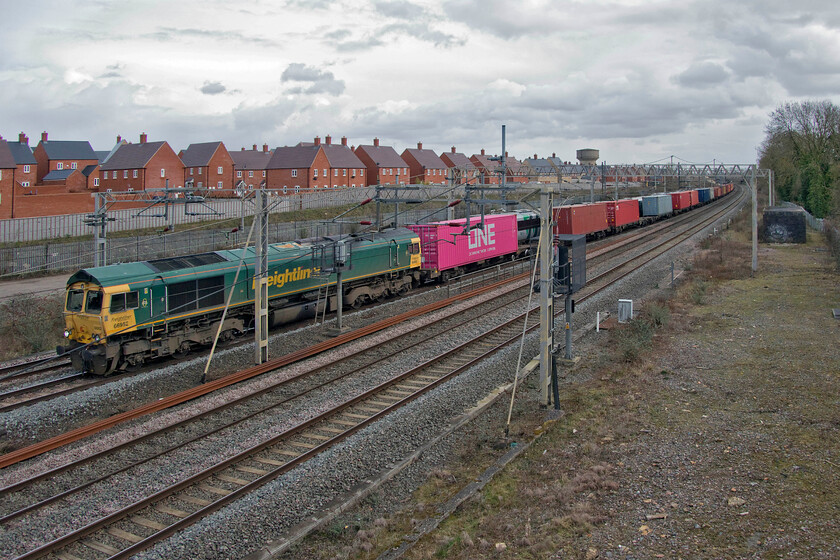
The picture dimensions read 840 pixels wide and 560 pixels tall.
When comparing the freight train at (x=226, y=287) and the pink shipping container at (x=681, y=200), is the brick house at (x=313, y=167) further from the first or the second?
the freight train at (x=226, y=287)

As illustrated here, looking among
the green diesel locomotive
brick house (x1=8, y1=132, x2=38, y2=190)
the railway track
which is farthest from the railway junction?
brick house (x1=8, y1=132, x2=38, y2=190)

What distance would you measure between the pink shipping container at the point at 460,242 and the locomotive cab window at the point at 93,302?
15328mm

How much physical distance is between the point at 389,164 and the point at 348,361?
7308cm

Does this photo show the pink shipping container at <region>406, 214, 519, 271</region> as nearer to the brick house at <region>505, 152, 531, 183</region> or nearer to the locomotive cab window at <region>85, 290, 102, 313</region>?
the brick house at <region>505, 152, 531, 183</region>

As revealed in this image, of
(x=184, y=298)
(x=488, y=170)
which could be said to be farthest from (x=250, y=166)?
(x=184, y=298)

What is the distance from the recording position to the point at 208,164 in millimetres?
73438

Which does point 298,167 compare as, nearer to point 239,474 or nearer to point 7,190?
point 7,190

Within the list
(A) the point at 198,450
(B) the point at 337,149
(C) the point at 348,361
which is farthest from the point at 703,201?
(A) the point at 198,450

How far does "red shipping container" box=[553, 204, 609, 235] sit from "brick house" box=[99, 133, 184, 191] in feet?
135

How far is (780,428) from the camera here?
12.5 m

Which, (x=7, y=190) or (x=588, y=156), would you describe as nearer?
(x=7, y=190)

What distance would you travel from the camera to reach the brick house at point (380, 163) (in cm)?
8819

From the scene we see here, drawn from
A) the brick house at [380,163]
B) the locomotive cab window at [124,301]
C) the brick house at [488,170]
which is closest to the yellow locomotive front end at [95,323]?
the locomotive cab window at [124,301]

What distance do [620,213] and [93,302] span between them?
4484 cm
